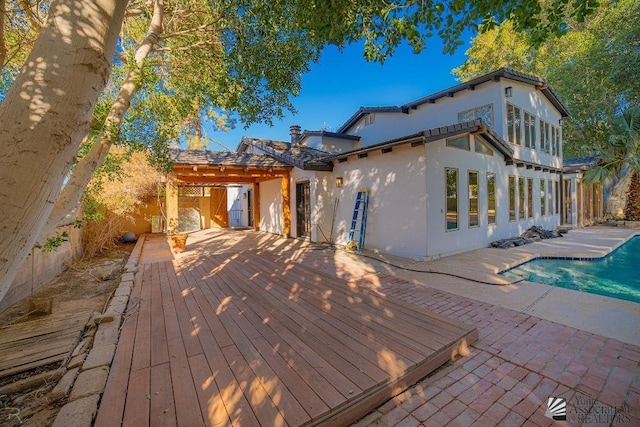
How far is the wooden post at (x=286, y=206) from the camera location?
1055 centimetres

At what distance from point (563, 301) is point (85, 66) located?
18.4 ft

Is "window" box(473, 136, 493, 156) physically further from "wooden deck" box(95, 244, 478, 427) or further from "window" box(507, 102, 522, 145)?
"wooden deck" box(95, 244, 478, 427)

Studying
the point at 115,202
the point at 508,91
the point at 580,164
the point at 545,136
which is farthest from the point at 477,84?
the point at 115,202

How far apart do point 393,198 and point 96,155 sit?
6.14m

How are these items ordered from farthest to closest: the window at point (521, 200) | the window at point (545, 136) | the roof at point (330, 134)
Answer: the roof at point (330, 134)
the window at point (545, 136)
the window at point (521, 200)

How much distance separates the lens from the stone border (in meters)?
1.80

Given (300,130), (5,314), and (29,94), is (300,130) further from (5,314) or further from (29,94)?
(29,94)

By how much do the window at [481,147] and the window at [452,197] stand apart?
57.8 inches

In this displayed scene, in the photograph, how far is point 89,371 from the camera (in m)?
2.23

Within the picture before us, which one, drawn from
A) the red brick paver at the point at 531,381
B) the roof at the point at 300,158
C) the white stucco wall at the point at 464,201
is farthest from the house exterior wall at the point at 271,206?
the red brick paver at the point at 531,381

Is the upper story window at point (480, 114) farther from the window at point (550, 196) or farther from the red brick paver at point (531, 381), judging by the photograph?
the red brick paver at point (531, 381)

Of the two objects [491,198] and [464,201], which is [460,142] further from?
[491,198]

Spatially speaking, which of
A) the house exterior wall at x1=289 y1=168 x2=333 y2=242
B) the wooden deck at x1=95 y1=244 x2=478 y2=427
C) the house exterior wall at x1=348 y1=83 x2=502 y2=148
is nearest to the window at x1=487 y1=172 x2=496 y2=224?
the house exterior wall at x1=348 y1=83 x2=502 y2=148

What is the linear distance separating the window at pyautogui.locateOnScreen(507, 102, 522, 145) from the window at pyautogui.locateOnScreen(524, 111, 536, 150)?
529 millimetres
